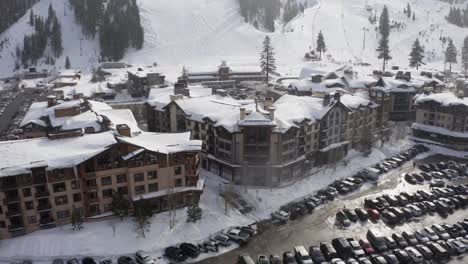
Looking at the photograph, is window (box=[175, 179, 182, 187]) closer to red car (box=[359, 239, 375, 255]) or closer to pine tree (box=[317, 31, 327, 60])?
red car (box=[359, 239, 375, 255])

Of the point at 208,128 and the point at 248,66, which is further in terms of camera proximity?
the point at 248,66

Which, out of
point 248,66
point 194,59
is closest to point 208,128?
point 248,66

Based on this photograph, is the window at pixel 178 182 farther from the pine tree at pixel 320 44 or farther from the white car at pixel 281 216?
the pine tree at pixel 320 44

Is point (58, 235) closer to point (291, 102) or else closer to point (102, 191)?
point (102, 191)

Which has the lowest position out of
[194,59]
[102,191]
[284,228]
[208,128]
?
[284,228]

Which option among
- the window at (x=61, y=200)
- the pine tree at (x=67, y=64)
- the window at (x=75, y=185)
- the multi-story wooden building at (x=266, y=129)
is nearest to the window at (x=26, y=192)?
the window at (x=61, y=200)

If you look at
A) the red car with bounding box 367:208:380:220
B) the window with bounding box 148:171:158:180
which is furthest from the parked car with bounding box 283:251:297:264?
the window with bounding box 148:171:158:180
